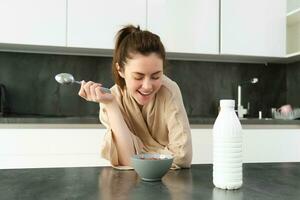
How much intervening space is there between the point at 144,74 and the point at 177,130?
229 mm

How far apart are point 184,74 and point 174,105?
168cm

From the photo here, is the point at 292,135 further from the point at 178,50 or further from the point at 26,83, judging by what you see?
the point at 26,83

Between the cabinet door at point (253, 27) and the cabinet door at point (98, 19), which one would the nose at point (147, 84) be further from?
the cabinet door at point (253, 27)

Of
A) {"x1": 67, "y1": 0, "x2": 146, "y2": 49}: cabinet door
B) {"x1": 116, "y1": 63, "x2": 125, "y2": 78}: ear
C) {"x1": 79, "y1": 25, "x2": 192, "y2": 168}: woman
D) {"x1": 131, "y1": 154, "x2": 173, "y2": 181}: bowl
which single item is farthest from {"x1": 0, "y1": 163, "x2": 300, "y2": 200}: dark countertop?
{"x1": 67, "y1": 0, "x2": 146, "y2": 49}: cabinet door

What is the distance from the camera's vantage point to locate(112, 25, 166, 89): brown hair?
1.17m

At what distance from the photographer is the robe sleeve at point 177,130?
3.81ft

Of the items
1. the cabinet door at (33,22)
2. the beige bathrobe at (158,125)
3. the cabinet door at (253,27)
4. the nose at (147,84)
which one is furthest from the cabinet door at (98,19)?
the nose at (147,84)

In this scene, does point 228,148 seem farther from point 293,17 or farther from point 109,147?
point 293,17

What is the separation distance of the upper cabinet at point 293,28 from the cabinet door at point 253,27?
0.41 feet

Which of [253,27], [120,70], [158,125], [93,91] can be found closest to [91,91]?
[93,91]

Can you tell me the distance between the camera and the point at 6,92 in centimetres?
260

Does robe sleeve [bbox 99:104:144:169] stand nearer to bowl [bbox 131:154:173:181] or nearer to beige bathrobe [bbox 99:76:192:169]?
beige bathrobe [bbox 99:76:192:169]

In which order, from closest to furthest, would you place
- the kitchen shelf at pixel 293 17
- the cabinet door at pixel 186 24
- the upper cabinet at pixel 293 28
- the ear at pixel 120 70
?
the ear at pixel 120 70
the cabinet door at pixel 186 24
the kitchen shelf at pixel 293 17
the upper cabinet at pixel 293 28

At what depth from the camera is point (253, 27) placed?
2641mm
